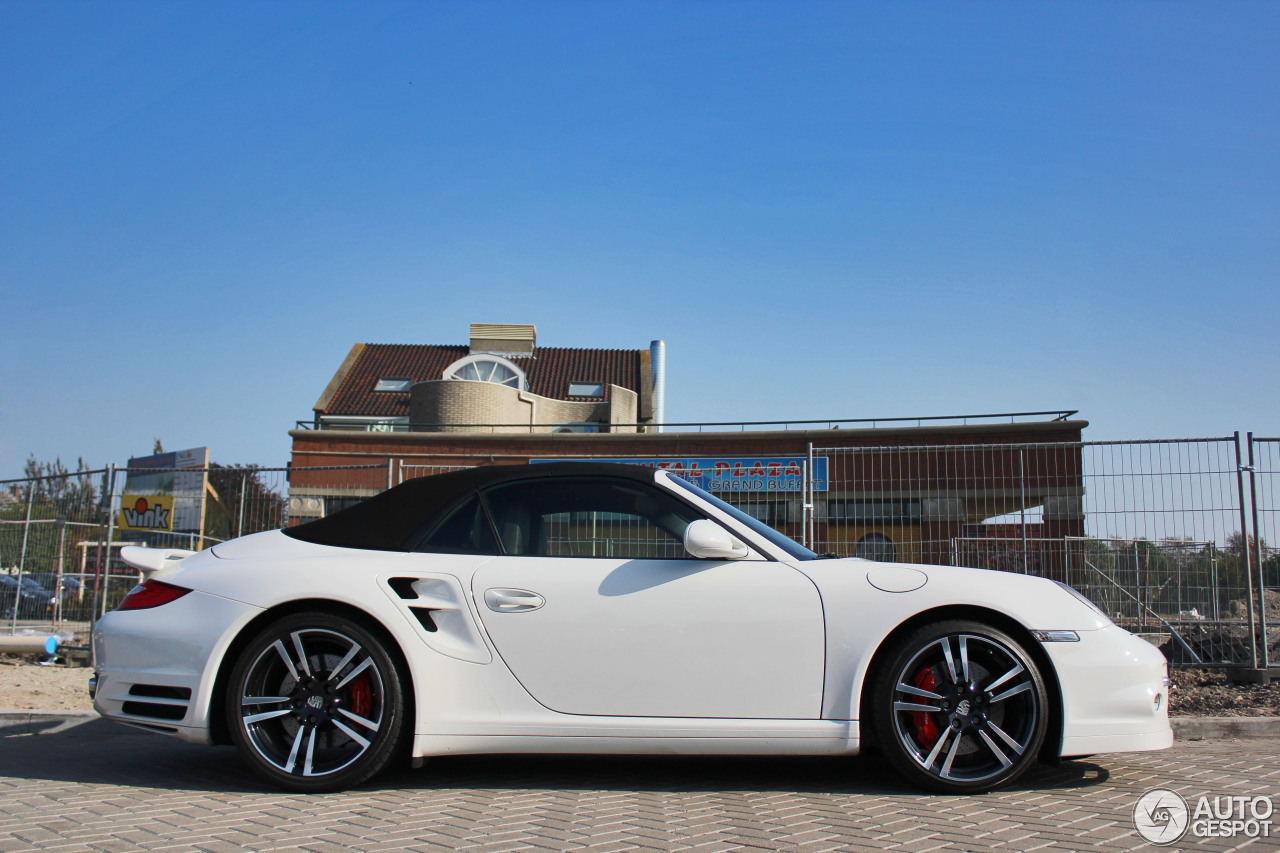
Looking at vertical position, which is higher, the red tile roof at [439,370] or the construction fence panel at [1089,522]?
the red tile roof at [439,370]

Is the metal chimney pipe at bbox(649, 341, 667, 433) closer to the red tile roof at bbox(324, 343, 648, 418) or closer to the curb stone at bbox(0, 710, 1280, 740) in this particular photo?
the red tile roof at bbox(324, 343, 648, 418)

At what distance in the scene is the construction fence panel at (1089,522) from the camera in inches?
299

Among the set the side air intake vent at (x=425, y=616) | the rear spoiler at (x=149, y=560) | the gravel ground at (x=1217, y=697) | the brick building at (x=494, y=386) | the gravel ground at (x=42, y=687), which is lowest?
the gravel ground at (x=42, y=687)

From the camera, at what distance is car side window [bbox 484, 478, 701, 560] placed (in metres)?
3.99

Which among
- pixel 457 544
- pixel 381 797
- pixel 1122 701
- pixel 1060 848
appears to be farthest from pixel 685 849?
pixel 1122 701

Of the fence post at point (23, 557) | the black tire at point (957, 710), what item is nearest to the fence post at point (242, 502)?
the fence post at point (23, 557)

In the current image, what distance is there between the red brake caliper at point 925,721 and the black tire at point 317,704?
209cm

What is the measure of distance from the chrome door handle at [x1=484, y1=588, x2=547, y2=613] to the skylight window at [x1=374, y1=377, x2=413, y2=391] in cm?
3733

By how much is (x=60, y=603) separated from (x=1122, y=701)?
1159 cm

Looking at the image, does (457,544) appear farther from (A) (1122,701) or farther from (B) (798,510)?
(B) (798,510)

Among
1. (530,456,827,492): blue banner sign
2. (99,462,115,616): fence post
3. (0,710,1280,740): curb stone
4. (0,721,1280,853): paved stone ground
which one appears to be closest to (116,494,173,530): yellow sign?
(99,462,115,616): fence post

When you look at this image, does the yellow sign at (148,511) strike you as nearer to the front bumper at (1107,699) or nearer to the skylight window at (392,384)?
the front bumper at (1107,699)

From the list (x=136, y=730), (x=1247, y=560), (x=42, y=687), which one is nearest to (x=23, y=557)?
(x=42, y=687)

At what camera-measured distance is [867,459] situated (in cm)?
1116
